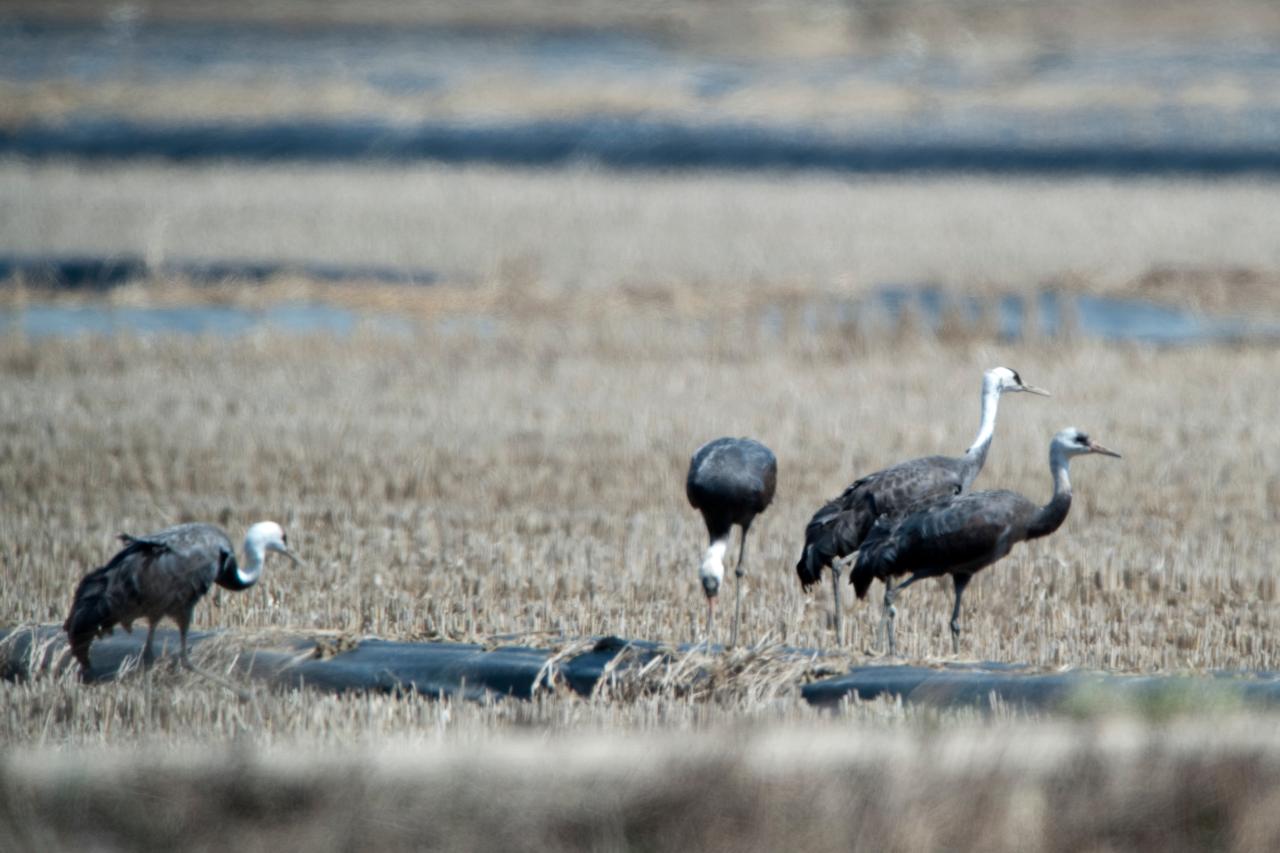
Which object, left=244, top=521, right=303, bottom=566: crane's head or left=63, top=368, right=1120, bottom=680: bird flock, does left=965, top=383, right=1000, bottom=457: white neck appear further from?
left=244, top=521, right=303, bottom=566: crane's head

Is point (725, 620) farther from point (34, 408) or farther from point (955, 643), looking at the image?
point (34, 408)

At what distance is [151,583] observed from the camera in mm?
7223

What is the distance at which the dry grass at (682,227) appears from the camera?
2186cm

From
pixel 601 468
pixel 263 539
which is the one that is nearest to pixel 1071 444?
pixel 263 539

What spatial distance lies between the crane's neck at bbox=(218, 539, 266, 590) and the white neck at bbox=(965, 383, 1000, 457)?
3.81 m

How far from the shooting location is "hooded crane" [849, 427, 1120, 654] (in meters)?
8.20

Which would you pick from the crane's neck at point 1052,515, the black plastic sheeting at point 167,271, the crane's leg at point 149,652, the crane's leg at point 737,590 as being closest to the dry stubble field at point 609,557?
the crane's leg at point 737,590

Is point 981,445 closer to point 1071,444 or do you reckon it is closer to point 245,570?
point 1071,444

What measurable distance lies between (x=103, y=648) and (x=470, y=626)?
5.70ft

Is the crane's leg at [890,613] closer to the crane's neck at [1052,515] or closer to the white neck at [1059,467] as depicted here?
the crane's neck at [1052,515]

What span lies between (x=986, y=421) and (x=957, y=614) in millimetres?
1543

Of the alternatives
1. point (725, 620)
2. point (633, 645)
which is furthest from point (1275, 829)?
point (725, 620)

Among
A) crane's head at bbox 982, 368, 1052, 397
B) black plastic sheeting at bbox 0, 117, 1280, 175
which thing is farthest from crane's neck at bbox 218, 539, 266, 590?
black plastic sheeting at bbox 0, 117, 1280, 175

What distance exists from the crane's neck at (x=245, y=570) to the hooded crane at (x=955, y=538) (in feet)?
9.67
